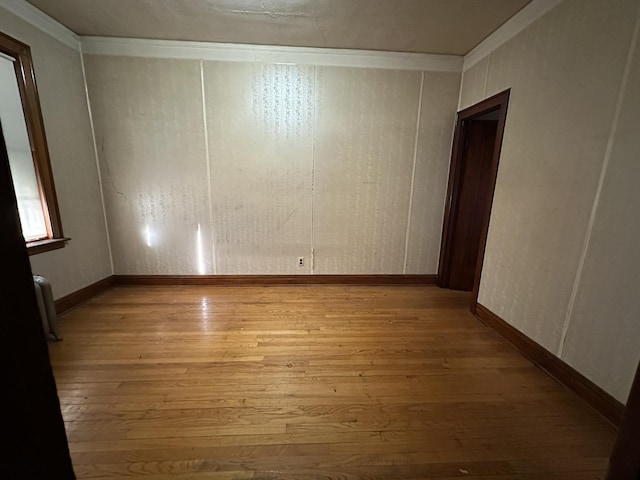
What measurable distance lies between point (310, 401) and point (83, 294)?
9.04ft

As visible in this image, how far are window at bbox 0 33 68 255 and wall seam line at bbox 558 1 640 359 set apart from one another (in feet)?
13.5

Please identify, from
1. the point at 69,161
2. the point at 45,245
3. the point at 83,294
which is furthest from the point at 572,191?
the point at 83,294

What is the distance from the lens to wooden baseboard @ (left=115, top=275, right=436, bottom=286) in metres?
3.19

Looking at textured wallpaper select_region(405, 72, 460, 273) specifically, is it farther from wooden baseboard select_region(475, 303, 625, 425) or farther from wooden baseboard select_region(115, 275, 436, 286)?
wooden baseboard select_region(475, 303, 625, 425)

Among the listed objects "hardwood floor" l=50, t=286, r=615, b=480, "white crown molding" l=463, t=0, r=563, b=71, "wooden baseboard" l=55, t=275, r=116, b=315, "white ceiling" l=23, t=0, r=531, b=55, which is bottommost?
"hardwood floor" l=50, t=286, r=615, b=480

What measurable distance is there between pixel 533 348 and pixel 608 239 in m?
0.96

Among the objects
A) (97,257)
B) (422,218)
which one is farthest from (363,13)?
(97,257)

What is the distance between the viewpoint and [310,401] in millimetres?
1562

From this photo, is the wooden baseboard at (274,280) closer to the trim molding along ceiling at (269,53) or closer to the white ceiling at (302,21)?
the trim molding along ceiling at (269,53)

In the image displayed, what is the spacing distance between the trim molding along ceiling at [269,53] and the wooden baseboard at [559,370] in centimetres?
255

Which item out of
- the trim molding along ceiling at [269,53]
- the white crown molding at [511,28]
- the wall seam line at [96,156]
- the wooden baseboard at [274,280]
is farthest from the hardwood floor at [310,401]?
the trim molding along ceiling at [269,53]

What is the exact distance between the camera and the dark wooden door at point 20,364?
1.59 ft

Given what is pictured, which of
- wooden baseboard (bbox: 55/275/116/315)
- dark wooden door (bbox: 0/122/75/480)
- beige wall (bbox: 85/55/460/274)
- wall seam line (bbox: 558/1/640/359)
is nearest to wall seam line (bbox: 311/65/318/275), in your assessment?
beige wall (bbox: 85/55/460/274)

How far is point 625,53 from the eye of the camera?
142 cm
